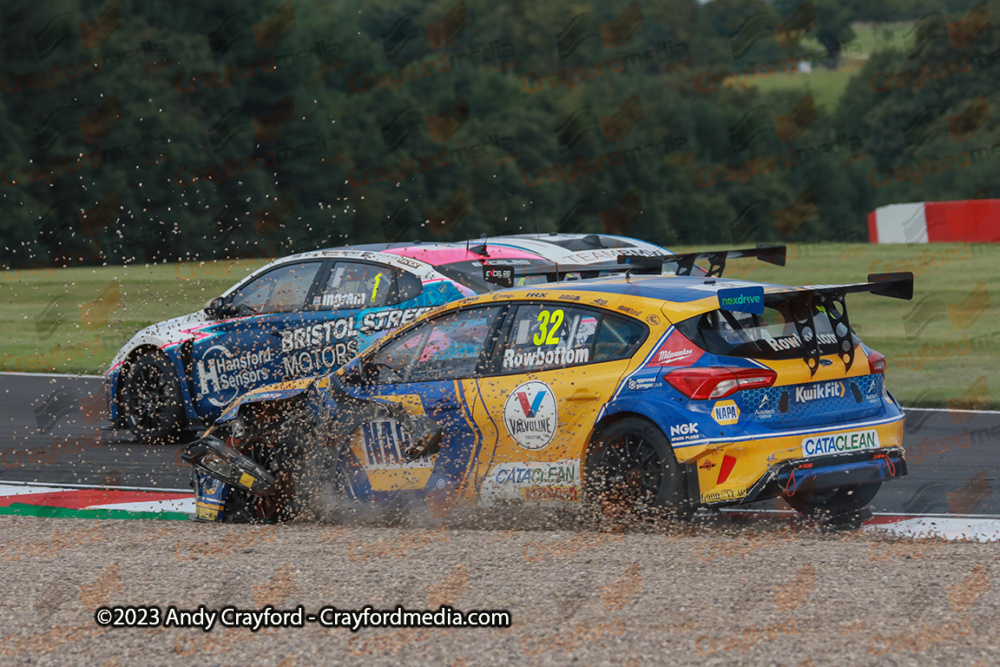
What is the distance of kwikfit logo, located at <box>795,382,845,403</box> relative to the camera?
695 cm

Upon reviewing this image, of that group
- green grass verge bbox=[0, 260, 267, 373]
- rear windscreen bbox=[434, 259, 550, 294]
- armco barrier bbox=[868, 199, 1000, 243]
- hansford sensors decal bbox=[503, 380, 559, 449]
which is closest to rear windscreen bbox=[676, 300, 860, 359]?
hansford sensors decal bbox=[503, 380, 559, 449]

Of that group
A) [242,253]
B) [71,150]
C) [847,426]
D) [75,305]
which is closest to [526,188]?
[242,253]

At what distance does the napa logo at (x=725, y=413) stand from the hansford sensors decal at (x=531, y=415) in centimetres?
89

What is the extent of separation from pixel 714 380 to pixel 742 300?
0.44 m

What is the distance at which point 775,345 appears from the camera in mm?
7004

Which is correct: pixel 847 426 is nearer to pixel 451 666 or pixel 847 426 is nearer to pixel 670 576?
pixel 670 576

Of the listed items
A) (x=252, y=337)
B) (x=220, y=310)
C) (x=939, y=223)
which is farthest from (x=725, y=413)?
(x=939, y=223)

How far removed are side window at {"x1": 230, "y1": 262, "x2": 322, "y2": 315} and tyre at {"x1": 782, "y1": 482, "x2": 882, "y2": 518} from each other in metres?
4.75

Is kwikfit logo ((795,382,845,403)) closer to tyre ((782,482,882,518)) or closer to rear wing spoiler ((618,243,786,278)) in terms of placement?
tyre ((782,482,882,518))

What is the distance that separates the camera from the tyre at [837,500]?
7582mm

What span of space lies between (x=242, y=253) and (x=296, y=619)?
131 ft

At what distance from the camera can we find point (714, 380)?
22.1 feet

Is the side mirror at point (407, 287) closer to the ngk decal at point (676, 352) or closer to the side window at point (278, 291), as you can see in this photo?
the side window at point (278, 291)

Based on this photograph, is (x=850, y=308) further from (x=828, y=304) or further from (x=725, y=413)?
(x=725, y=413)
